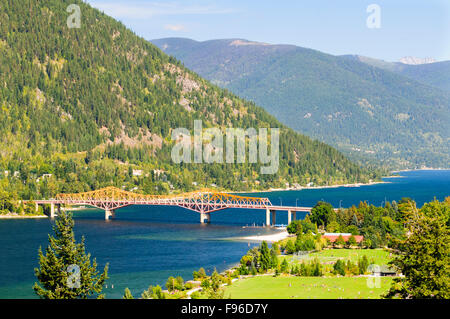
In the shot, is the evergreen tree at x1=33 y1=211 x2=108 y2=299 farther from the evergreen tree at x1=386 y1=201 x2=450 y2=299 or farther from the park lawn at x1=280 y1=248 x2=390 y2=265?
the park lawn at x1=280 y1=248 x2=390 y2=265

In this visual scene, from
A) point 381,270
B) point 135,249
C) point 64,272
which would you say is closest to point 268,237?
point 135,249

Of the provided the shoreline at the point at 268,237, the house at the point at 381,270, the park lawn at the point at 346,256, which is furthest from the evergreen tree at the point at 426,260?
the shoreline at the point at 268,237

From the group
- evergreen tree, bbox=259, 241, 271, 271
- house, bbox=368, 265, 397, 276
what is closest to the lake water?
evergreen tree, bbox=259, 241, 271, 271

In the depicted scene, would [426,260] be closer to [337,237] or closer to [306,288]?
[306,288]

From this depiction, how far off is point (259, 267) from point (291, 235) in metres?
48.8

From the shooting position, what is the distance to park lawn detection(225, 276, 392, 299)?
82.4 metres

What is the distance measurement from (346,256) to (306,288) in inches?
1269

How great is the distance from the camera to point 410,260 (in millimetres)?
61844

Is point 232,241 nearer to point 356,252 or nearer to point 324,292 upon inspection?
point 356,252

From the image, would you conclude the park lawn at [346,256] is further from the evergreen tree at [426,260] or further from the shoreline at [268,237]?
the evergreen tree at [426,260]

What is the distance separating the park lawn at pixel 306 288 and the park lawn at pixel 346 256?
1575cm

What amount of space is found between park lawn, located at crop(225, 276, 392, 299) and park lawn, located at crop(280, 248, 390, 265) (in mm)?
15746

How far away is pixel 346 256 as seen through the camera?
11925 cm

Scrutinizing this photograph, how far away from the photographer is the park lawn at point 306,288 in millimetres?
82438
